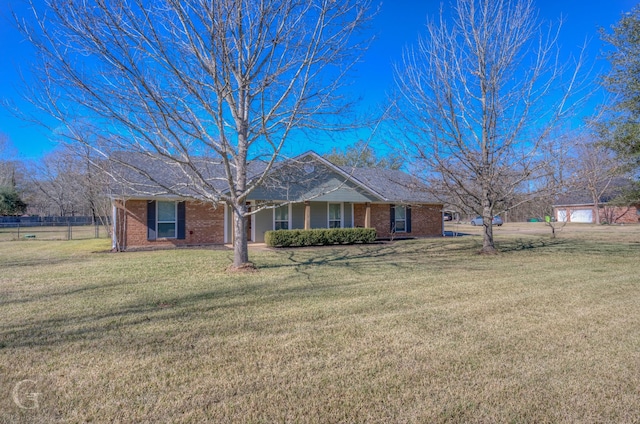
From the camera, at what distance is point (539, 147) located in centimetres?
1065

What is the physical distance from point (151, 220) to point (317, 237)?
656 cm

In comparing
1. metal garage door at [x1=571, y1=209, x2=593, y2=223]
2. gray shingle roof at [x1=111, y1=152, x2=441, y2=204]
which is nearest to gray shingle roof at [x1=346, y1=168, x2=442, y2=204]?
gray shingle roof at [x1=111, y1=152, x2=441, y2=204]

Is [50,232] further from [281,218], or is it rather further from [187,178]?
[187,178]

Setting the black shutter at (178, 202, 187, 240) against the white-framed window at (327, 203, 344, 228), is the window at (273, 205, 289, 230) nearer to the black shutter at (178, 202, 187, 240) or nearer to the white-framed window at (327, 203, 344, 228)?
the white-framed window at (327, 203, 344, 228)

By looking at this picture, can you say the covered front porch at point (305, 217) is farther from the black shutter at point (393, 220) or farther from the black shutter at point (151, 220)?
the black shutter at point (151, 220)

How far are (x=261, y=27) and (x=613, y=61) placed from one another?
10423 mm

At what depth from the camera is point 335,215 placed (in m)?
17.5

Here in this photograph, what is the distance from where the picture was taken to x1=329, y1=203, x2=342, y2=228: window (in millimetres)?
17375

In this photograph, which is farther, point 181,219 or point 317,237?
point 317,237

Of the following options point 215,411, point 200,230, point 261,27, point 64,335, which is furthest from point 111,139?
point 200,230

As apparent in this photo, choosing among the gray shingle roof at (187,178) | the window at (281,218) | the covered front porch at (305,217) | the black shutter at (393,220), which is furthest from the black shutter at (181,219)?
the black shutter at (393,220)

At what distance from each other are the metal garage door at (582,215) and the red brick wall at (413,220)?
29814 mm

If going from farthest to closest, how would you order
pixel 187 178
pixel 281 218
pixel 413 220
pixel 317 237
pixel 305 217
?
pixel 413 220 < pixel 281 218 < pixel 305 217 < pixel 317 237 < pixel 187 178

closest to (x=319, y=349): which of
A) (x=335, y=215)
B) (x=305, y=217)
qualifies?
(x=305, y=217)
